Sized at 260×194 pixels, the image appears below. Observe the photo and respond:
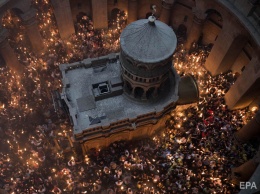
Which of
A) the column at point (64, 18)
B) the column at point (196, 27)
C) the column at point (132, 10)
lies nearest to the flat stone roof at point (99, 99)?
the column at point (196, 27)

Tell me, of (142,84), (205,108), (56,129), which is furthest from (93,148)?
(205,108)

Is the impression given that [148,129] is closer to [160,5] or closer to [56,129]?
[56,129]

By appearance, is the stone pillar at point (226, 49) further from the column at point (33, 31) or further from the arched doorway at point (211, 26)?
the column at point (33, 31)

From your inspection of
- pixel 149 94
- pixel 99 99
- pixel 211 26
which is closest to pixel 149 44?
pixel 149 94

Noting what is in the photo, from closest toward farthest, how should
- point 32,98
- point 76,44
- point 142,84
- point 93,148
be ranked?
point 142,84
point 93,148
point 32,98
point 76,44

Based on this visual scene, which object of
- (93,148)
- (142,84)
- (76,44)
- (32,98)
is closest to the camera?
(142,84)

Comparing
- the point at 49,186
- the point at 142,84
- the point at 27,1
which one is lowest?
the point at 49,186
